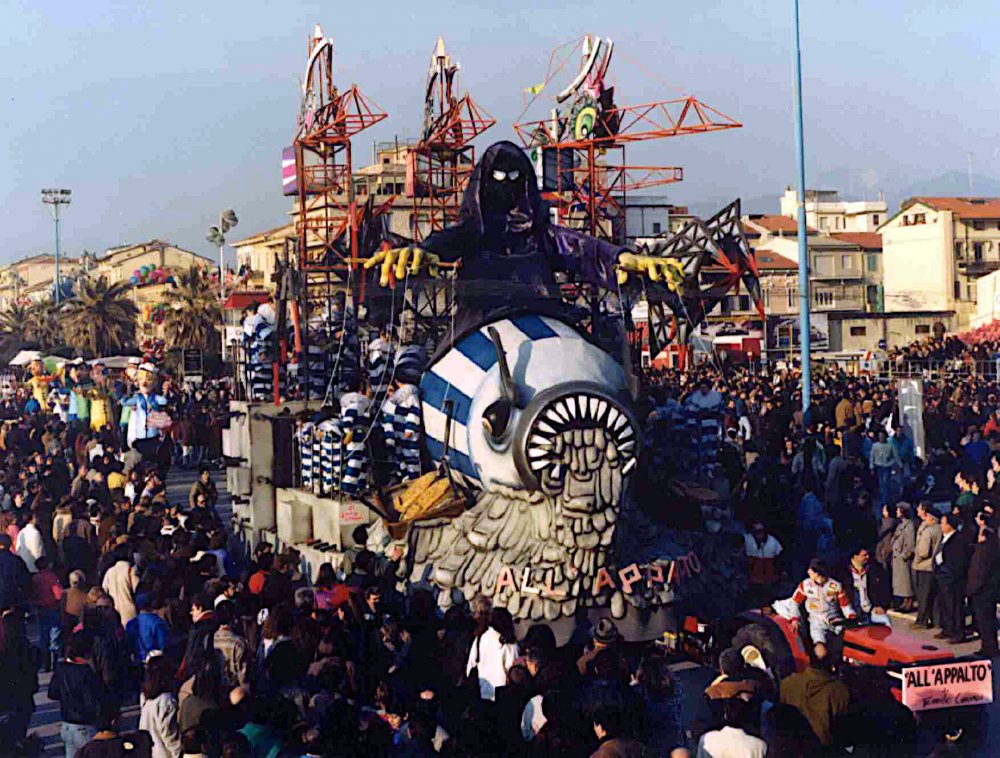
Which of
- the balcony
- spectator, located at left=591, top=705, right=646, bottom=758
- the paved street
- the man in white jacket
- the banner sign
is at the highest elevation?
the balcony

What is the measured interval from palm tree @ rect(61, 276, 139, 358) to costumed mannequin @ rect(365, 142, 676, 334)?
43.8m

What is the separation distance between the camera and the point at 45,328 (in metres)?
65.5

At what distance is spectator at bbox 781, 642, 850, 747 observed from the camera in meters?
8.62

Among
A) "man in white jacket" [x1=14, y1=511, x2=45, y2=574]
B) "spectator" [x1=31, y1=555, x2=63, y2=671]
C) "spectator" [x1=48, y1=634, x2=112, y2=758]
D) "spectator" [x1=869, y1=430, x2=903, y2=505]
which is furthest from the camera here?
"spectator" [x1=869, y1=430, x2=903, y2=505]

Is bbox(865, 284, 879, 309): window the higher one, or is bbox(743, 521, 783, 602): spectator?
bbox(865, 284, 879, 309): window

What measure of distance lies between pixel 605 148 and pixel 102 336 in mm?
26201

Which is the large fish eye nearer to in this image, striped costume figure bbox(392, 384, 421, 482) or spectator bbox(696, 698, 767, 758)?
striped costume figure bbox(392, 384, 421, 482)

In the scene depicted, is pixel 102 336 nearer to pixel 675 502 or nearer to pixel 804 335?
Answer: pixel 804 335

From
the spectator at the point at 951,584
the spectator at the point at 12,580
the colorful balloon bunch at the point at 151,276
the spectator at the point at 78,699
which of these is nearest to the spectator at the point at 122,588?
the spectator at the point at 12,580

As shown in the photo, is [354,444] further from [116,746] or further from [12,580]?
[116,746]

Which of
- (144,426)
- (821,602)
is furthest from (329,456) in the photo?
(144,426)

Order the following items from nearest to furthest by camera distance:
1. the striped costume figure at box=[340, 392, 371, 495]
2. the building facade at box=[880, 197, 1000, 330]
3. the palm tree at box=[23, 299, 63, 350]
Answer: the striped costume figure at box=[340, 392, 371, 495] → the palm tree at box=[23, 299, 63, 350] → the building facade at box=[880, 197, 1000, 330]

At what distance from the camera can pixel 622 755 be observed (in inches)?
287

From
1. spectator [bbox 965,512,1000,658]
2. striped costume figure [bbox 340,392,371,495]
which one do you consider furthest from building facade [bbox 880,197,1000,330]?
striped costume figure [bbox 340,392,371,495]
